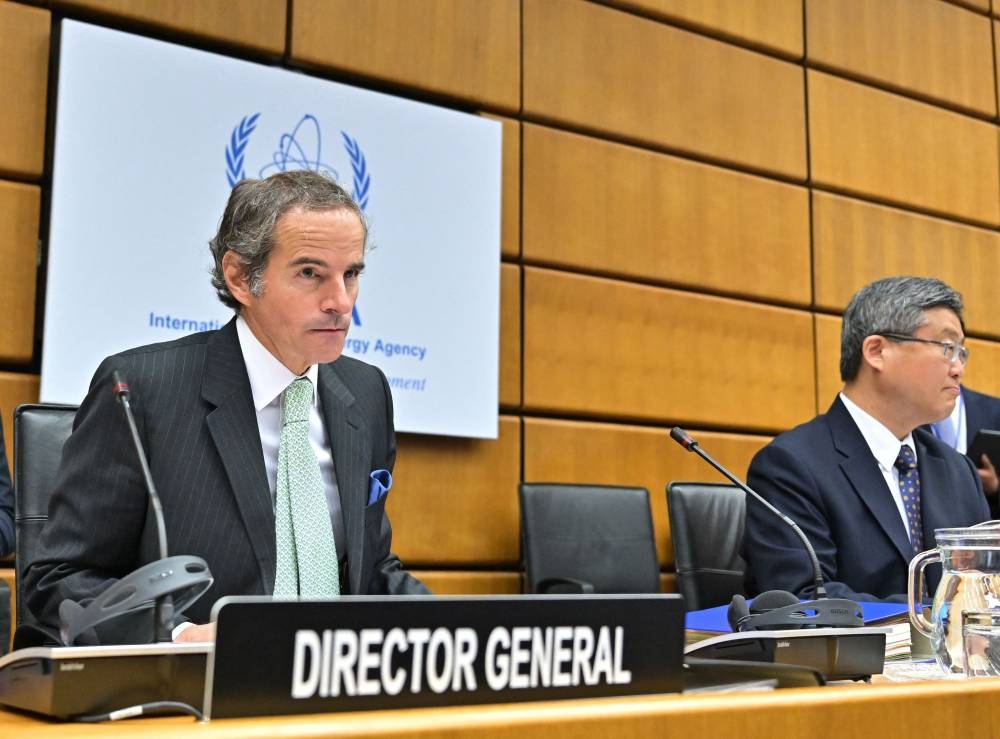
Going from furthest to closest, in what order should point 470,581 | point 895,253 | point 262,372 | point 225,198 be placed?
point 895,253
point 470,581
point 225,198
point 262,372

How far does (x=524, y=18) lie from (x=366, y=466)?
7.75 ft

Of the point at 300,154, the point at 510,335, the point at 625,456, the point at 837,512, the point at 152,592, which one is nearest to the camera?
the point at 152,592

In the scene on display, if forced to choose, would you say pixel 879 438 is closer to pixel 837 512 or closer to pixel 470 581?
pixel 837 512

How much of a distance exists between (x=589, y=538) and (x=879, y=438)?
108 cm

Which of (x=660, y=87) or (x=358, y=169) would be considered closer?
(x=358, y=169)

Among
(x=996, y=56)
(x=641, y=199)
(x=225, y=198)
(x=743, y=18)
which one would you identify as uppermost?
(x=996, y=56)

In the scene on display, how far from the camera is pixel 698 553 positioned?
313 cm

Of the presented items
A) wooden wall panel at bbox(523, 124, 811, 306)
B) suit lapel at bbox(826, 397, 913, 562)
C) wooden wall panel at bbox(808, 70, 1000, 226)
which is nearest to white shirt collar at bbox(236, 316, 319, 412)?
suit lapel at bbox(826, 397, 913, 562)

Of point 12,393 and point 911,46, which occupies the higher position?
point 911,46

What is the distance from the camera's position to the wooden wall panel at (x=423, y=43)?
11.3ft

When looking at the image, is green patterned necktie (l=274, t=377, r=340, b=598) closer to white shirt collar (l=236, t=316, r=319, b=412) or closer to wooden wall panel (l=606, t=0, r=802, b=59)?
white shirt collar (l=236, t=316, r=319, b=412)

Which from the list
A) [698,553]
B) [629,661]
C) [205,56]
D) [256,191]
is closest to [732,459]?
[698,553]

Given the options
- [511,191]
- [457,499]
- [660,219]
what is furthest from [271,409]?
[660,219]

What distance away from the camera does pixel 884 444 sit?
2.69 meters
